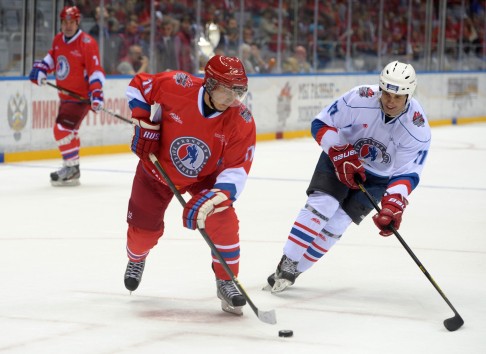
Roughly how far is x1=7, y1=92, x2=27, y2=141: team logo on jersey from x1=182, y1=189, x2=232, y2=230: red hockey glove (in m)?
6.35

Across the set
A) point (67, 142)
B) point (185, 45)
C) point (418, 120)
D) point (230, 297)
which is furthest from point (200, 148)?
point (185, 45)

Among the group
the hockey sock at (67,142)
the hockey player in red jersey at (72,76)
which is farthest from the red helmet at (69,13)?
the hockey sock at (67,142)

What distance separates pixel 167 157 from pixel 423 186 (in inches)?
208

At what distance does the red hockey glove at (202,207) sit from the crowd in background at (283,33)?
5.41m

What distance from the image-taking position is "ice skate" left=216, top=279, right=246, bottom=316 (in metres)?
4.42

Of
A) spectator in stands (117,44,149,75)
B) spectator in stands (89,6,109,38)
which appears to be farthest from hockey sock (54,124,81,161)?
spectator in stands (117,44,149,75)

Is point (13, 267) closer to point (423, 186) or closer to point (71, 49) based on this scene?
point (71, 49)

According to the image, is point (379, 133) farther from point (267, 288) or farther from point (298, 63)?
point (298, 63)

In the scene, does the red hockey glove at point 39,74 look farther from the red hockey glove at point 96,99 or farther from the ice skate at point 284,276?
the ice skate at point 284,276

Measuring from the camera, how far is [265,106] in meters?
13.8

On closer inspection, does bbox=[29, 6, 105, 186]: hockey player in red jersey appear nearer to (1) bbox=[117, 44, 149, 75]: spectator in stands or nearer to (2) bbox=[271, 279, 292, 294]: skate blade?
(1) bbox=[117, 44, 149, 75]: spectator in stands

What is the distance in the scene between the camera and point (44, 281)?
5148 mm

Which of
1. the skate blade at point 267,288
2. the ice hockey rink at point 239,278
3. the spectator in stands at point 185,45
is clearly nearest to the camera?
the ice hockey rink at point 239,278

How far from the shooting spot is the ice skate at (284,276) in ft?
16.4
